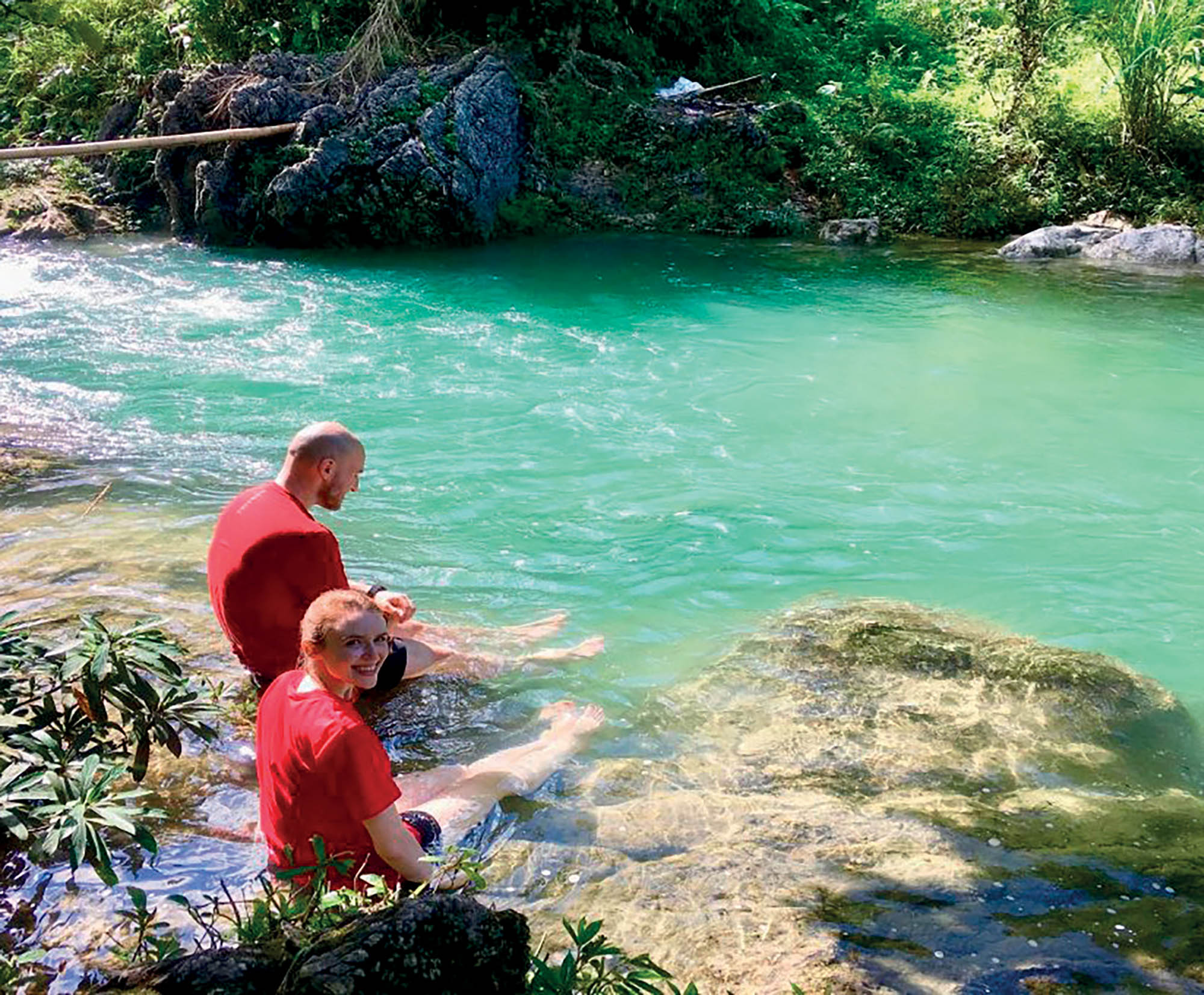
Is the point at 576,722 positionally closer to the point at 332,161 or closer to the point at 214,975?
the point at 214,975

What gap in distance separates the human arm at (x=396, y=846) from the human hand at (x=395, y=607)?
1715 mm

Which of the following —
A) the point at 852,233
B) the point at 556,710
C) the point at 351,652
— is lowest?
the point at 556,710

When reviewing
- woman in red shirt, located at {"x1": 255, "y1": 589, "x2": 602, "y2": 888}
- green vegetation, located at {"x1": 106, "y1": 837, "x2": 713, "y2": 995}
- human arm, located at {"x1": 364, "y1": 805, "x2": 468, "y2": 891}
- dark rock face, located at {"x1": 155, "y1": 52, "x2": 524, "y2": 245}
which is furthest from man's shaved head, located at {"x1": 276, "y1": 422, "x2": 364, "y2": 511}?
dark rock face, located at {"x1": 155, "y1": 52, "x2": 524, "y2": 245}

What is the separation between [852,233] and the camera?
49.5ft

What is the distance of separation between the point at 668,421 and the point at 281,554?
5.11m

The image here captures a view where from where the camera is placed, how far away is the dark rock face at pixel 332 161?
13961 millimetres

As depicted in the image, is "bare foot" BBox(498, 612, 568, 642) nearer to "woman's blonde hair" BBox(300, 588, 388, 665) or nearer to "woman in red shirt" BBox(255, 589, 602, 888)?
"woman in red shirt" BBox(255, 589, 602, 888)

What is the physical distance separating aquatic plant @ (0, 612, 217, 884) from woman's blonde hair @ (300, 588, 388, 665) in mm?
435

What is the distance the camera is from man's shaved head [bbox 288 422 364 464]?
4.23 metres

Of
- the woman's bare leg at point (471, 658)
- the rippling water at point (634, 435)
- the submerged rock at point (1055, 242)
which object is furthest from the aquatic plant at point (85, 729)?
the submerged rock at point (1055, 242)

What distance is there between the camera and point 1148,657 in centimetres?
576

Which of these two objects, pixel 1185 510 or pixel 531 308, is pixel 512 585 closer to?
pixel 1185 510

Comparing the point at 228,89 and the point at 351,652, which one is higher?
the point at 228,89

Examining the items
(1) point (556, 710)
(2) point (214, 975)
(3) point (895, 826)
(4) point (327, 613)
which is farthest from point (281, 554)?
(3) point (895, 826)
